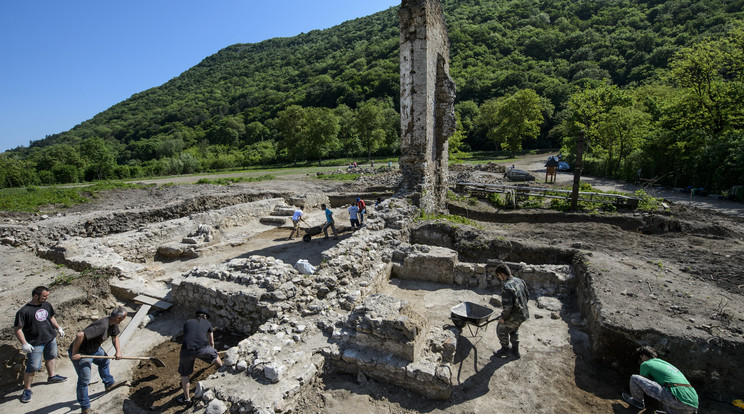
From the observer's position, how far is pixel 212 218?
1571 centimetres

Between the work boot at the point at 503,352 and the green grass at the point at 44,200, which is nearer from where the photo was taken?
the work boot at the point at 503,352

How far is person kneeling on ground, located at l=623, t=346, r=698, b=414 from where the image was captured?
4.13 m

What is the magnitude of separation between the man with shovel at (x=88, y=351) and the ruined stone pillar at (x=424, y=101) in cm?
1023

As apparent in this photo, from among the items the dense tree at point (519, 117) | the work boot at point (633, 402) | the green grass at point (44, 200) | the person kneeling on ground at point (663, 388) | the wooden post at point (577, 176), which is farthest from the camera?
the dense tree at point (519, 117)

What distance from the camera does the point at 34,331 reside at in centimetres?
560

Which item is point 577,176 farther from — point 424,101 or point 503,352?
point 503,352

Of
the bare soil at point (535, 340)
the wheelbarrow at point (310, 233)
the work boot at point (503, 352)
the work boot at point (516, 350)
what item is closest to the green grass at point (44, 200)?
the bare soil at point (535, 340)

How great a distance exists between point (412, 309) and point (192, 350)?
3.79m

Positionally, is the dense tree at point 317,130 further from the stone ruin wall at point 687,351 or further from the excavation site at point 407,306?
the stone ruin wall at point 687,351

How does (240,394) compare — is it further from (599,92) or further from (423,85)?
(599,92)

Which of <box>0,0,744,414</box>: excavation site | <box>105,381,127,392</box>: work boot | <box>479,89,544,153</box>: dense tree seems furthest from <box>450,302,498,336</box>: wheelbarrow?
<box>479,89,544,153</box>: dense tree

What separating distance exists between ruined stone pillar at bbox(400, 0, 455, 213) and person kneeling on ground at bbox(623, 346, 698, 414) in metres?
9.23

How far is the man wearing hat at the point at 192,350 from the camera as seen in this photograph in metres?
5.16

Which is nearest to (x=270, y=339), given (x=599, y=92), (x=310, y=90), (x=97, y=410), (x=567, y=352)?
(x=97, y=410)
